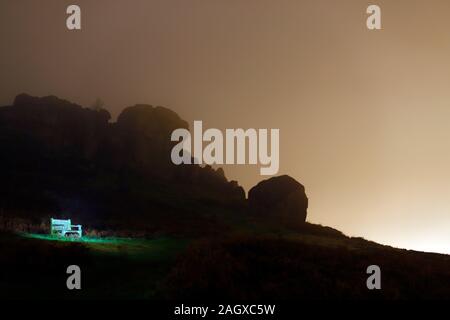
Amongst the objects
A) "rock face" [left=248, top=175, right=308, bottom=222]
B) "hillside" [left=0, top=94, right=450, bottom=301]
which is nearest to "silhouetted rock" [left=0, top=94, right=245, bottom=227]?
"hillside" [left=0, top=94, right=450, bottom=301]

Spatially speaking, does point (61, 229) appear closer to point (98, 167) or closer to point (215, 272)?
point (215, 272)

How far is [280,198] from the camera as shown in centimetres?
9488

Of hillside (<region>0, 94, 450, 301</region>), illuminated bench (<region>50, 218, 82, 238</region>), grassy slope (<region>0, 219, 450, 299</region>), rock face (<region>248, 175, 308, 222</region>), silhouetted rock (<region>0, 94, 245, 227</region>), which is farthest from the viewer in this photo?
rock face (<region>248, 175, 308, 222</region>)

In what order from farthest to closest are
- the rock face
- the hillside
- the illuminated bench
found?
the rock face, the illuminated bench, the hillside

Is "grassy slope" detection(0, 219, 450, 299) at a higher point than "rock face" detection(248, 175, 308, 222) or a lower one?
higher

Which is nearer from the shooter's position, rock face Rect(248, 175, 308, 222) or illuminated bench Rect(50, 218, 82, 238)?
illuminated bench Rect(50, 218, 82, 238)

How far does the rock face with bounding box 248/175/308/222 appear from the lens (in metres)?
93.5

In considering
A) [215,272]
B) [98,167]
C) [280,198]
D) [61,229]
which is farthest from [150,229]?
[280,198]

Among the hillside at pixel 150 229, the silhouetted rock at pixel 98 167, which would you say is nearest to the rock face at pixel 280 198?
the hillside at pixel 150 229

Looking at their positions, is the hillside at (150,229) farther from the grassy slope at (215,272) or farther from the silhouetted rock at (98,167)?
the silhouetted rock at (98,167)

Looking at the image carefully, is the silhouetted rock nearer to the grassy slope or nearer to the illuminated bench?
the illuminated bench

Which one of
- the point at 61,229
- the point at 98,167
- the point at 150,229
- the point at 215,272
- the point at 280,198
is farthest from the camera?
the point at 280,198
